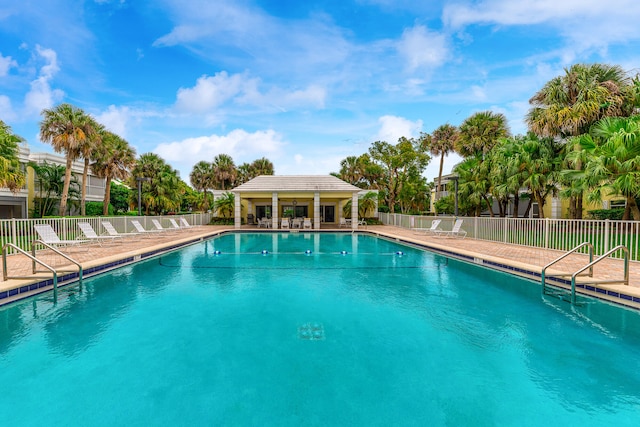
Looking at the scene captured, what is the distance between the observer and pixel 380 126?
A: 1294 inches

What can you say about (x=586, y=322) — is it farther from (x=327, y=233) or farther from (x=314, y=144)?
(x=314, y=144)

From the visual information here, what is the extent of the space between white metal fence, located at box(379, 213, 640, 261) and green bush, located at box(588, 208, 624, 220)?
14046 mm

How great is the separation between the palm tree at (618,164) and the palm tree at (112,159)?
26.3 m

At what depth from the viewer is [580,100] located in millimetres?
13641

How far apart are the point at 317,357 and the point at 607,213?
1098 inches

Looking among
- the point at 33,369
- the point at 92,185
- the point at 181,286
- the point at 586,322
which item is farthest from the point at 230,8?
the point at 92,185

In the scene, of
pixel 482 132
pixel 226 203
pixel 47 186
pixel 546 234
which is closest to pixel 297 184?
pixel 226 203

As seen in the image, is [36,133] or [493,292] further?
[36,133]

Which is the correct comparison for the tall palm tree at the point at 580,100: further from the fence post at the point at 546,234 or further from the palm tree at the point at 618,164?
the fence post at the point at 546,234

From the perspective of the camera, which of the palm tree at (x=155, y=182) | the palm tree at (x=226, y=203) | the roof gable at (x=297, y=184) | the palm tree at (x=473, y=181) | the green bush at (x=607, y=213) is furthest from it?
the palm tree at (x=226, y=203)

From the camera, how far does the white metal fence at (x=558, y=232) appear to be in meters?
8.46

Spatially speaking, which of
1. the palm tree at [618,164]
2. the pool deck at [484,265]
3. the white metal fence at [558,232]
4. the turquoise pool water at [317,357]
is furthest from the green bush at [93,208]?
the palm tree at [618,164]

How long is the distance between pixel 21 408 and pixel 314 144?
3312 cm

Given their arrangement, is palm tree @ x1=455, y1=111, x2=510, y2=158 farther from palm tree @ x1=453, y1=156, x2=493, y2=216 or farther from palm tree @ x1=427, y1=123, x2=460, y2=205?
palm tree @ x1=427, y1=123, x2=460, y2=205
